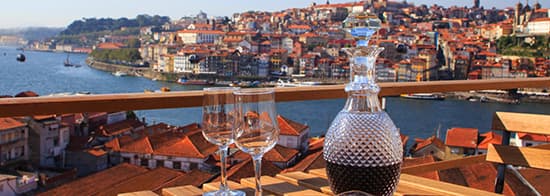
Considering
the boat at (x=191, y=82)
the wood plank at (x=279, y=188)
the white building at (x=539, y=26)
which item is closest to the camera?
the wood plank at (x=279, y=188)

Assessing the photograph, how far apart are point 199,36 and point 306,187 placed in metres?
33.0

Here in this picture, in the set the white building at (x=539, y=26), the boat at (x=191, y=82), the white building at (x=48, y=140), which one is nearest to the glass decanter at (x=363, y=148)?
the white building at (x=48, y=140)

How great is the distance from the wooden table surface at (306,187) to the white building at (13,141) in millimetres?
6597

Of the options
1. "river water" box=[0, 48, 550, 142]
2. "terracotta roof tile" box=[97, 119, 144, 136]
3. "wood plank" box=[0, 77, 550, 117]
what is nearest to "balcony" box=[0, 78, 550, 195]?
"wood plank" box=[0, 77, 550, 117]

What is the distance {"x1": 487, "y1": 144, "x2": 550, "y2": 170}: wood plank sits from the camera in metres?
0.68

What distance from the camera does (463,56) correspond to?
2183cm

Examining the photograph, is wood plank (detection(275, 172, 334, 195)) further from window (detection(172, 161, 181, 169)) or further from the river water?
the river water

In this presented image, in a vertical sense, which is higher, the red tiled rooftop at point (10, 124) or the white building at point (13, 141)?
the red tiled rooftop at point (10, 124)

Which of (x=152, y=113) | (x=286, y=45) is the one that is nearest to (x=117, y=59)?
(x=286, y=45)

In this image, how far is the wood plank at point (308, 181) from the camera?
0.59 m

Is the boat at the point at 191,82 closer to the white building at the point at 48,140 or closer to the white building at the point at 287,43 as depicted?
the white building at the point at 287,43

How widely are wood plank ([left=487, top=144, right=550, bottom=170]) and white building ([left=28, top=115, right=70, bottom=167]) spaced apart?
7441mm

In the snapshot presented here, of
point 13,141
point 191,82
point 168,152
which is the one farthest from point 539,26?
point 13,141

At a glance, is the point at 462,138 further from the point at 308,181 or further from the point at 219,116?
the point at 219,116
